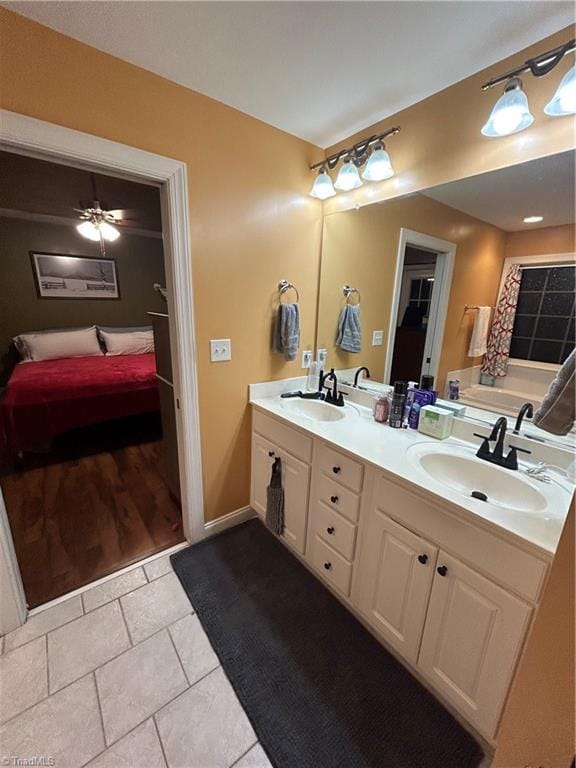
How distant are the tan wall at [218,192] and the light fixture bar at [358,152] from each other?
15 cm

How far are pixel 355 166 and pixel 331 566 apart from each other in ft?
6.76

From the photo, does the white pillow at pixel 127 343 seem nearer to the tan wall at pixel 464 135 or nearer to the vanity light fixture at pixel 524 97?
the tan wall at pixel 464 135

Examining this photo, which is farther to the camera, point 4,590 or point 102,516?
point 102,516

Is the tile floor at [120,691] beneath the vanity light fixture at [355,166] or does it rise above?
beneath

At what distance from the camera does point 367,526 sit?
1290 mm

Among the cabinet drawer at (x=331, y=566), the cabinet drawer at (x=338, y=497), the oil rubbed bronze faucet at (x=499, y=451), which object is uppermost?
the oil rubbed bronze faucet at (x=499, y=451)

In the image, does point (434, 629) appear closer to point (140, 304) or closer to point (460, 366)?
point (460, 366)

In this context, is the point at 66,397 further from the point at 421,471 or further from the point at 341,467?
the point at 421,471

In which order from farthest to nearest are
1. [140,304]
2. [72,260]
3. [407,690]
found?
[140,304]
[72,260]
[407,690]

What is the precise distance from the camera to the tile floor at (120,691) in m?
1.02

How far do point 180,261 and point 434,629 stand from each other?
1.83 metres

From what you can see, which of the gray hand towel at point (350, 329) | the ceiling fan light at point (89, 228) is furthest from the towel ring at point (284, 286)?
the ceiling fan light at point (89, 228)

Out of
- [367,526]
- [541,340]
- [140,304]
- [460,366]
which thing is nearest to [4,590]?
[367,526]

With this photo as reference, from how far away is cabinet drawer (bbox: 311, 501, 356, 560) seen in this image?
1.38 m
